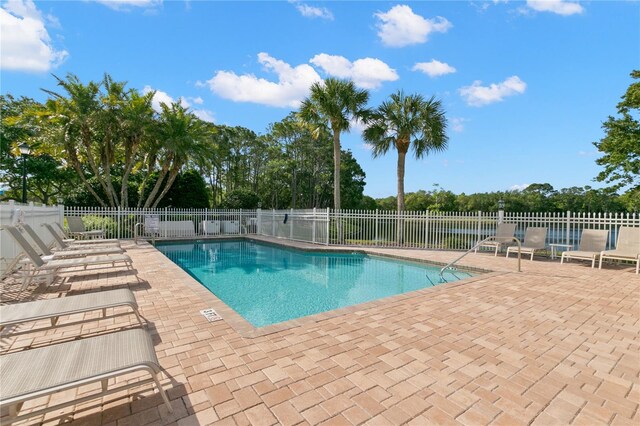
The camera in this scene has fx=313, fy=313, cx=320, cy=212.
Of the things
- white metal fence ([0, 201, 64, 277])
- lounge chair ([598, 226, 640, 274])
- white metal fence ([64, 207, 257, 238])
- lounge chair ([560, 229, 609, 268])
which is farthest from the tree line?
white metal fence ([0, 201, 64, 277])

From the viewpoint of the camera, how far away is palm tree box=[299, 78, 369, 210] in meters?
14.4

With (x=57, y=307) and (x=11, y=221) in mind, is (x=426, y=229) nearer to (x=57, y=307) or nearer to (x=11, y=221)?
(x=57, y=307)

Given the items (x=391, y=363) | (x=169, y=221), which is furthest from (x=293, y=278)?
(x=169, y=221)

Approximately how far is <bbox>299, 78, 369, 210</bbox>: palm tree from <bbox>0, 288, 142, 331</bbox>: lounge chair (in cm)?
1131

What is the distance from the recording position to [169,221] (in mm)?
15766

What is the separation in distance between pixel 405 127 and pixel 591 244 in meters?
7.99

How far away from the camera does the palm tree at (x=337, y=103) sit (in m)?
14.4

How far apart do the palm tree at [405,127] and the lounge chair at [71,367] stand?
13.0 meters

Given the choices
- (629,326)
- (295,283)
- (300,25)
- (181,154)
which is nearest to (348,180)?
(181,154)

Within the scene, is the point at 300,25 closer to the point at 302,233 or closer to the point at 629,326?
the point at 302,233

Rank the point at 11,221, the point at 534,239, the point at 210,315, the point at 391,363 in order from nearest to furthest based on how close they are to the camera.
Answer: the point at 391,363 < the point at 210,315 < the point at 11,221 < the point at 534,239

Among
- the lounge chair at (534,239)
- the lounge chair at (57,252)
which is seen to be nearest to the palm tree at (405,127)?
the lounge chair at (534,239)

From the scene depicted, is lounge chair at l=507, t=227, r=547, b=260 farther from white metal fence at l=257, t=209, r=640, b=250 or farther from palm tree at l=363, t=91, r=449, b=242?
palm tree at l=363, t=91, r=449, b=242

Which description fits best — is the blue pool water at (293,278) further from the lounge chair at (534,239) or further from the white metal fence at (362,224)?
the lounge chair at (534,239)
